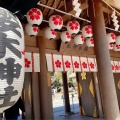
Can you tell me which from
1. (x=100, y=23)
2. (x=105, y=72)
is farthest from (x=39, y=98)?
(x=100, y=23)

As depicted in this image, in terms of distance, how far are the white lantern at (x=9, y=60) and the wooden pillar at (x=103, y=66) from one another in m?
2.68

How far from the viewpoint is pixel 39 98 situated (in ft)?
20.6

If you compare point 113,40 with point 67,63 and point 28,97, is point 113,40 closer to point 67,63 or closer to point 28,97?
point 67,63

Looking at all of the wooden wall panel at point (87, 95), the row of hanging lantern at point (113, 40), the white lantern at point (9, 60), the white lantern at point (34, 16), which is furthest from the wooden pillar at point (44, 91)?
the wooden wall panel at point (87, 95)

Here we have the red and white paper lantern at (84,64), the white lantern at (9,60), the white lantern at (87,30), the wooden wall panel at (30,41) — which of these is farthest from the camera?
the red and white paper lantern at (84,64)

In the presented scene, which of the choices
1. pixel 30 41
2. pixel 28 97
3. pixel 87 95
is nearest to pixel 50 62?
pixel 30 41

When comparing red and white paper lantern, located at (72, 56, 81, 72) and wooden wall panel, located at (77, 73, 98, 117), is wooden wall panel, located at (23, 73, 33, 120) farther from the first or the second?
wooden wall panel, located at (77, 73, 98, 117)

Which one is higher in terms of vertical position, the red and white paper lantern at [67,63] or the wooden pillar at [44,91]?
the red and white paper lantern at [67,63]

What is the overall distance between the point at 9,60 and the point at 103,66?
9.66 feet

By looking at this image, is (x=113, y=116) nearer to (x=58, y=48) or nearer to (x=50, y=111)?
(x=50, y=111)

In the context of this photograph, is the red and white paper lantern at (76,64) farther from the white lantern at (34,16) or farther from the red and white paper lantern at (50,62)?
the white lantern at (34,16)

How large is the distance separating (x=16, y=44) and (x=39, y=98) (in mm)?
4154

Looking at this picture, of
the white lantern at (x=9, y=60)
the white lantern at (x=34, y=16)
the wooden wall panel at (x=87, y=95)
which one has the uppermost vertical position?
the white lantern at (x=34, y=16)

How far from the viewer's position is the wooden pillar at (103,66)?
434 cm
